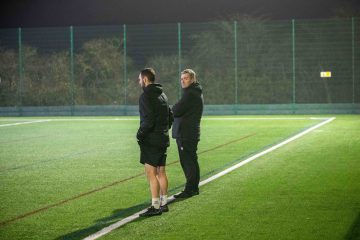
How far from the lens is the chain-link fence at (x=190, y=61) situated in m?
29.7

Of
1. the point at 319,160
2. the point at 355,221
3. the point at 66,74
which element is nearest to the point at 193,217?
the point at 355,221

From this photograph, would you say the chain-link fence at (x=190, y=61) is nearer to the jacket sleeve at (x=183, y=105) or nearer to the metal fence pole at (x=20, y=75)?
the metal fence pole at (x=20, y=75)

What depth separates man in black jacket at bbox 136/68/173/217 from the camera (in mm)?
8266

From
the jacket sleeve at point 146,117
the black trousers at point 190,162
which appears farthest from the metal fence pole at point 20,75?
the jacket sleeve at point 146,117

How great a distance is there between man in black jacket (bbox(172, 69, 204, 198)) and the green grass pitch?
0.28 meters

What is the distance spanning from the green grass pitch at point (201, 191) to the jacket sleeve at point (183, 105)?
1.10 meters


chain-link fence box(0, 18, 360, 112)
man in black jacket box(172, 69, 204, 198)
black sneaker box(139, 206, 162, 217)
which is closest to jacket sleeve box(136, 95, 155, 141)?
black sneaker box(139, 206, 162, 217)

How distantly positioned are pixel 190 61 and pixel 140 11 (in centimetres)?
1223

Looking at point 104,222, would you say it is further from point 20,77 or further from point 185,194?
point 20,77

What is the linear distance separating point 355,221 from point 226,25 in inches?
923

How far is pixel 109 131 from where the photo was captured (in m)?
21.8

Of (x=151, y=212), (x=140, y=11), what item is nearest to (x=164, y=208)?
(x=151, y=212)

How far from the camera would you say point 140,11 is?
42156 mm

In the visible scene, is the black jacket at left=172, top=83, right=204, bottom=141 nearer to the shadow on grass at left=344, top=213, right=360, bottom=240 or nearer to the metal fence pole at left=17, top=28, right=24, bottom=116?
the shadow on grass at left=344, top=213, right=360, bottom=240
